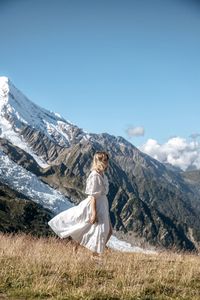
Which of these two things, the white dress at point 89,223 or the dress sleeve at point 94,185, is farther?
the dress sleeve at point 94,185

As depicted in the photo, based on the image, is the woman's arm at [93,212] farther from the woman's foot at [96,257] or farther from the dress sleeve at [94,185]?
the woman's foot at [96,257]

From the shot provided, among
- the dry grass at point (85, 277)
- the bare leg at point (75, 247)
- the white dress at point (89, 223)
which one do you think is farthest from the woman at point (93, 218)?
the dry grass at point (85, 277)

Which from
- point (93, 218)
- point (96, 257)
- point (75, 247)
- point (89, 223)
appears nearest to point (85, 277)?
point (96, 257)

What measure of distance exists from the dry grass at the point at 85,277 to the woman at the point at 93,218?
390 mm

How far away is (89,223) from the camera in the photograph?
13164 mm

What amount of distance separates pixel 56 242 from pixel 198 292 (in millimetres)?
6255

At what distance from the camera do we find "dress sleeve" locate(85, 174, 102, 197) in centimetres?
1323

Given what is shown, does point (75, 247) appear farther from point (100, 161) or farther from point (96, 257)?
point (100, 161)

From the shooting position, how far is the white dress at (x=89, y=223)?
12961 mm

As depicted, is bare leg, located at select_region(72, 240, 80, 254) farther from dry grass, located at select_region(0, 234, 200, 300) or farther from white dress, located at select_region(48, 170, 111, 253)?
white dress, located at select_region(48, 170, 111, 253)

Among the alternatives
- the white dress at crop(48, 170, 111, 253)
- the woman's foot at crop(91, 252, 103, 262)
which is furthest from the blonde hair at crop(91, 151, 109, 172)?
the woman's foot at crop(91, 252, 103, 262)

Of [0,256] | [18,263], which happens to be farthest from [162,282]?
[0,256]

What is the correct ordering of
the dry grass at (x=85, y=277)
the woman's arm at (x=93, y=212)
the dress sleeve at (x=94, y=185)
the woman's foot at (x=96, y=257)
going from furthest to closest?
the dress sleeve at (x=94, y=185) → the woman's arm at (x=93, y=212) → the woman's foot at (x=96, y=257) → the dry grass at (x=85, y=277)

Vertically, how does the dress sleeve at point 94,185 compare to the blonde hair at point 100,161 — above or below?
below
